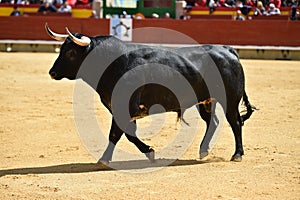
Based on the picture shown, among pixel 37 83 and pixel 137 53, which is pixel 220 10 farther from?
pixel 137 53

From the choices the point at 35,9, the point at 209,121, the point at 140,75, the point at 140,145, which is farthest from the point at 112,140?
the point at 35,9

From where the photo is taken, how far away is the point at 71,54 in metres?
5.41

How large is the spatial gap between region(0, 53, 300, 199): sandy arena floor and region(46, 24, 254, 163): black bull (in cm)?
35

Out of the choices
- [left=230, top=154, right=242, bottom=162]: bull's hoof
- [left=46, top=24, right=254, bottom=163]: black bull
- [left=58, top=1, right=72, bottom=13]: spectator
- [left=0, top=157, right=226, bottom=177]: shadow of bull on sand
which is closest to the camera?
[left=0, top=157, right=226, bottom=177]: shadow of bull on sand

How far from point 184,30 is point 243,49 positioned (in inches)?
74.3

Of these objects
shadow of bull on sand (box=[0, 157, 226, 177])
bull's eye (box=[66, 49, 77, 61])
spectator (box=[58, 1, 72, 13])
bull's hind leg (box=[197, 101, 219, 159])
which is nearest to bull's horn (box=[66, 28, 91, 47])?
bull's eye (box=[66, 49, 77, 61])

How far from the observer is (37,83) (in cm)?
1147

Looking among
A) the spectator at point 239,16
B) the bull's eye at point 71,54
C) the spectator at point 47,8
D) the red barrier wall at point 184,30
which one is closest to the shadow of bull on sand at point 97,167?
the bull's eye at point 71,54

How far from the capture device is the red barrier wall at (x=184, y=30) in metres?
17.0

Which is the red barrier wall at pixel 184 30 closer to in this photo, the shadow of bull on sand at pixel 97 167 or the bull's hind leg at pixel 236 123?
the bull's hind leg at pixel 236 123

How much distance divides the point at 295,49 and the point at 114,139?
12052 millimetres

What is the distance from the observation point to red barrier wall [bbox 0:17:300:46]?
16969 mm

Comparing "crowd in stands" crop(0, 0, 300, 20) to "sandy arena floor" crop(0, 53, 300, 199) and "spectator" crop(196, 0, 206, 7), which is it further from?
"sandy arena floor" crop(0, 53, 300, 199)

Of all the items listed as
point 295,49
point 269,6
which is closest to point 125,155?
point 295,49
